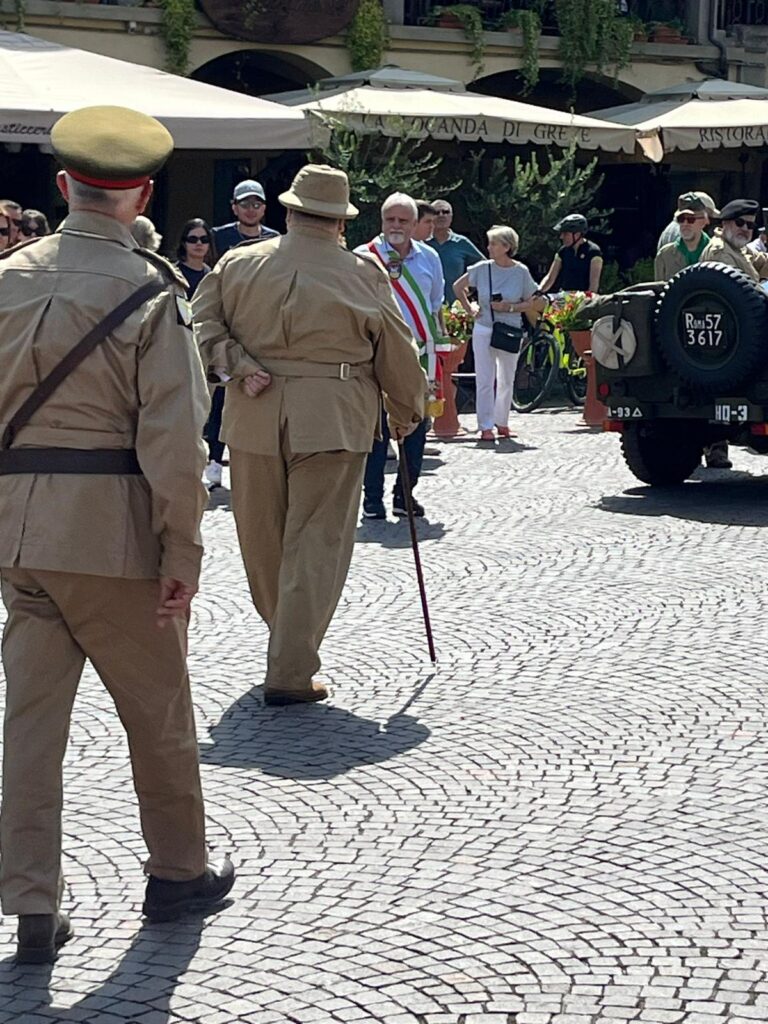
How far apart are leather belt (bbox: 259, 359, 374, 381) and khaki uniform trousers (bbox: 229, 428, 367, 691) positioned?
230mm

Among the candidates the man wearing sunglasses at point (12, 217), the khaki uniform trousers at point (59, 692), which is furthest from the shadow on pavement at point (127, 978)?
the man wearing sunglasses at point (12, 217)

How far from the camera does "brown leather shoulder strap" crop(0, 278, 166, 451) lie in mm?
4441

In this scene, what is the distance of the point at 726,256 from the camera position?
13242 mm

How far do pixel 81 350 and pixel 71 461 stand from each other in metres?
0.25

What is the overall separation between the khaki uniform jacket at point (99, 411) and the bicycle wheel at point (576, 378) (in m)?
13.2

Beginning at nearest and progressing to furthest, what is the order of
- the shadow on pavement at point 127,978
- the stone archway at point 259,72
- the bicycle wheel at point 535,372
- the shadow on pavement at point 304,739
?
the shadow on pavement at point 127,978 → the shadow on pavement at point 304,739 → the bicycle wheel at point 535,372 → the stone archway at point 259,72

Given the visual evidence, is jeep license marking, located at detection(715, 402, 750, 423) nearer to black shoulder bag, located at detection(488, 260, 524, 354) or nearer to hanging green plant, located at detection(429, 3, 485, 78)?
black shoulder bag, located at detection(488, 260, 524, 354)

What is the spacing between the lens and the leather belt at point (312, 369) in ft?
23.3

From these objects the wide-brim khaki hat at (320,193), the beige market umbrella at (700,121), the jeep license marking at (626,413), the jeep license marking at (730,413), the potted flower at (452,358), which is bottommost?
the potted flower at (452,358)

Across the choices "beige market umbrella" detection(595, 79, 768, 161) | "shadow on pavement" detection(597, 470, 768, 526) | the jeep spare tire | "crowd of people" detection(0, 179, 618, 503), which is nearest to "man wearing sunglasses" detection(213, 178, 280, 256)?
"crowd of people" detection(0, 179, 618, 503)

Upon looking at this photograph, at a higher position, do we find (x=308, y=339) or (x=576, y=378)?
(x=308, y=339)

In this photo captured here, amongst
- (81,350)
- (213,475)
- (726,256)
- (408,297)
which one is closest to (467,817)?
(81,350)

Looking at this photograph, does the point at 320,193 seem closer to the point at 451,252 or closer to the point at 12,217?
the point at 12,217

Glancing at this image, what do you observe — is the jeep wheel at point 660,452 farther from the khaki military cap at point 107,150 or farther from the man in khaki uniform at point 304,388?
the khaki military cap at point 107,150
